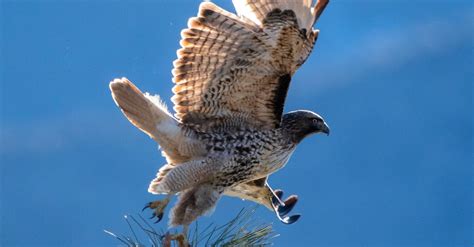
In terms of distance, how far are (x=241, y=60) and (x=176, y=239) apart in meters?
1.23

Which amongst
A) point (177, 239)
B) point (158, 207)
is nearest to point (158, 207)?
point (158, 207)

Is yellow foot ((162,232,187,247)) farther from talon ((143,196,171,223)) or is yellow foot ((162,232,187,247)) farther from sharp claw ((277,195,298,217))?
sharp claw ((277,195,298,217))

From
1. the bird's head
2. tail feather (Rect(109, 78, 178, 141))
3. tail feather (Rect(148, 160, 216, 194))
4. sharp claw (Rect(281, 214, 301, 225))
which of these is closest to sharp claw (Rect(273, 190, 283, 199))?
sharp claw (Rect(281, 214, 301, 225))

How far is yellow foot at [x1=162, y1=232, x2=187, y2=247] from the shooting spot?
359 centimetres

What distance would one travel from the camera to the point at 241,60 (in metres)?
4.57

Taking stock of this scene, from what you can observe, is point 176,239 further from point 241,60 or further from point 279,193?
point 279,193

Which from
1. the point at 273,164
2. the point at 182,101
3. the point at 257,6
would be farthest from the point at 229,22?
the point at 273,164

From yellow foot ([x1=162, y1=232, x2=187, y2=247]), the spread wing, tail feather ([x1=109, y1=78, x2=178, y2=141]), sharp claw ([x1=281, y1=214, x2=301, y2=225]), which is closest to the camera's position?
yellow foot ([x1=162, y1=232, x2=187, y2=247])

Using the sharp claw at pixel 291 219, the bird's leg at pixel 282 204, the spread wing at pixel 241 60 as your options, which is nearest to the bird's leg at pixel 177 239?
the spread wing at pixel 241 60

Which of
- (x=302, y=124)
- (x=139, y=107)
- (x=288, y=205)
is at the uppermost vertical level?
(x=139, y=107)

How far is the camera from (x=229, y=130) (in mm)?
4812

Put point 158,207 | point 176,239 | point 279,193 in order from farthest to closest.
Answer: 1. point 279,193
2. point 158,207
3. point 176,239

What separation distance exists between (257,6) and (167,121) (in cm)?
83

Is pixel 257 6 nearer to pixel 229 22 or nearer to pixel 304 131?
pixel 229 22
